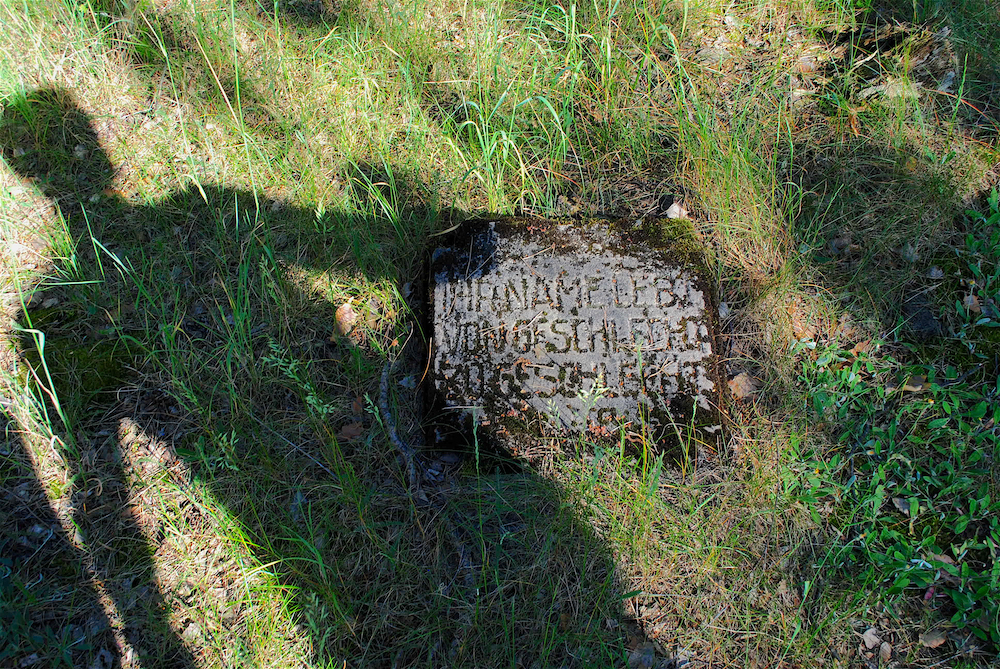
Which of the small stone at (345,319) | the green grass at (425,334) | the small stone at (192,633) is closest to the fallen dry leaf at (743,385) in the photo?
the green grass at (425,334)

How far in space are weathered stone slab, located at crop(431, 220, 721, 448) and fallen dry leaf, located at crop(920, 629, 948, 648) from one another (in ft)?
2.95

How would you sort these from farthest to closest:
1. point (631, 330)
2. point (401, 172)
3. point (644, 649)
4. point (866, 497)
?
point (401, 172)
point (631, 330)
point (866, 497)
point (644, 649)

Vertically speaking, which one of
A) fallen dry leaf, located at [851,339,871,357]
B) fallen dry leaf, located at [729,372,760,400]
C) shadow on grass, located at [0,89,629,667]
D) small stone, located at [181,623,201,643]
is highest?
fallen dry leaf, located at [851,339,871,357]

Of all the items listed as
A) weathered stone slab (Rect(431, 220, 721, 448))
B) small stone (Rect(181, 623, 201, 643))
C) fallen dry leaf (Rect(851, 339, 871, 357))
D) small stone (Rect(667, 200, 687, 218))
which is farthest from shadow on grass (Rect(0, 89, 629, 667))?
fallen dry leaf (Rect(851, 339, 871, 357))

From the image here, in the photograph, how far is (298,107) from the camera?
3.10m

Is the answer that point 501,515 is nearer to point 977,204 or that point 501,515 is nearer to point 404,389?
point 404,389

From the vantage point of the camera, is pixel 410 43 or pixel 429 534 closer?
pixel 429 534

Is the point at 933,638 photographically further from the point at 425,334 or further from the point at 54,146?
the point at 54,146

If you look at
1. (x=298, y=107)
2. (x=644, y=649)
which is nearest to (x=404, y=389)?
(x=644, y=649)

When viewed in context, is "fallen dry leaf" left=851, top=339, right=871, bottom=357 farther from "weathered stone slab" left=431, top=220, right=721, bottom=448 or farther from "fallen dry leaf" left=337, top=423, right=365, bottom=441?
"fallen dry leaf" left=337, top=423, right=365, bottom=441

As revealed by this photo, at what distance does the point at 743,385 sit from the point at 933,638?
98 centimetres

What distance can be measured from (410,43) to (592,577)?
260 cm

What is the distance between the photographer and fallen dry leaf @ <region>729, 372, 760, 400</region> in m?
2.47

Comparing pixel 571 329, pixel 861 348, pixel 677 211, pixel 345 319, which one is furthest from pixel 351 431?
pixel 861 348
